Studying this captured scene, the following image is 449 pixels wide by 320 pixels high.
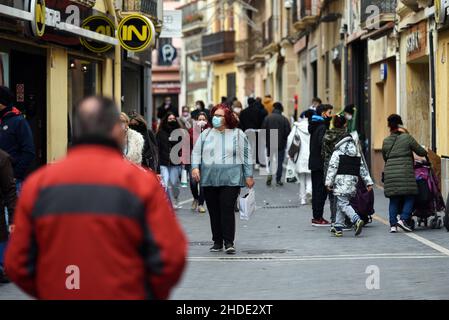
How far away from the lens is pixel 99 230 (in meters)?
4.91

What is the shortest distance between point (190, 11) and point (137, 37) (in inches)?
2118

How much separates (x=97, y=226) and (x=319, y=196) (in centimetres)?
1354

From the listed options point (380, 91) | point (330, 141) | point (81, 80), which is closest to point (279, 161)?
point (380, 91)

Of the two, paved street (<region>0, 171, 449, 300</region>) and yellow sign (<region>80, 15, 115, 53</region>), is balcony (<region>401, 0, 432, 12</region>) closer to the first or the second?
paved street (<region>0, 171, 449, 300</region>)

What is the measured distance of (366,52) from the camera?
103ft

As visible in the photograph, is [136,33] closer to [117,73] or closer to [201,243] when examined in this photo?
[117,73]

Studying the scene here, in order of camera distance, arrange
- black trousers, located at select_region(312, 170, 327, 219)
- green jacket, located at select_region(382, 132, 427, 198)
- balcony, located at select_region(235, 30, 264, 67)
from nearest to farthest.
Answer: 1. green jacket, located at select_region(382, 132, 427, 198)
2. black trousers, located at select_region(312, 170, 327, 219)
3. balcony, located at select_region(235, 30, 264, 67)

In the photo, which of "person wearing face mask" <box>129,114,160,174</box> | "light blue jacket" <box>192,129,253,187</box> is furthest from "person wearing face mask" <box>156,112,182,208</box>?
"light blue jacket" <box>192,129,253,187</box>

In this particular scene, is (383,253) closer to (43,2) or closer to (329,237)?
(329,237)

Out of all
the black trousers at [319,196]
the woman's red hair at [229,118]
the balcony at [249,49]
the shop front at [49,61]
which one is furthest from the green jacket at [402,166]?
the balcony at [249,49]

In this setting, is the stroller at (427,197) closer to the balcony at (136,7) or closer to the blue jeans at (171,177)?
the blue jeans at (171,177)

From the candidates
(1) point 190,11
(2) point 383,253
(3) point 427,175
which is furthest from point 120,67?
(1) point 190,11

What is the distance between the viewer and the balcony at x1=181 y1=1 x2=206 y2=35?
245ft
